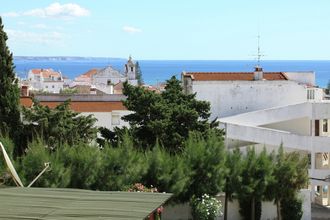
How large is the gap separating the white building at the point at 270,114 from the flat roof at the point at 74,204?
2190cm

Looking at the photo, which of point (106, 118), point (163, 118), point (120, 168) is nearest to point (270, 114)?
point (106, 118)

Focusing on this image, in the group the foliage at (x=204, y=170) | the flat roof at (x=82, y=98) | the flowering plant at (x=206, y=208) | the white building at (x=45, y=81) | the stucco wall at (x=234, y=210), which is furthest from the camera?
the white building at (x=45, y=81)

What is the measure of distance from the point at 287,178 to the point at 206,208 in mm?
2848

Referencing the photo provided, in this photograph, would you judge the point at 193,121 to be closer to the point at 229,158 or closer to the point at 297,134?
the point at 229,158

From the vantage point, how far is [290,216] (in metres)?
21.3

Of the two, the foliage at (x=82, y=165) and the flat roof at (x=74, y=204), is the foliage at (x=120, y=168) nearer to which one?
the foliage at (x=82, y=165)

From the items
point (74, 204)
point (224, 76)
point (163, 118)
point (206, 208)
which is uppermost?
point (224, 76)

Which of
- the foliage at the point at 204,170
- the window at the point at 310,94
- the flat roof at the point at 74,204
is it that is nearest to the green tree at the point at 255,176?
the foliage at the point at 204,170

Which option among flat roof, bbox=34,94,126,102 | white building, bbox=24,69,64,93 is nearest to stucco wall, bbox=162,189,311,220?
flat roof, bbox=34,94,126,102

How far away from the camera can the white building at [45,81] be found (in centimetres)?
11638

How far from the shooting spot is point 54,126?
24.6 metres

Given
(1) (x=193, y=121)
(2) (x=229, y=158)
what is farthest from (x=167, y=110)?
(2) (x=229, y=158)

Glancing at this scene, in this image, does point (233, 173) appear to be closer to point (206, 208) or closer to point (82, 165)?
point (206, 208)

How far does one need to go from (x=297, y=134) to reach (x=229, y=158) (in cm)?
1400
